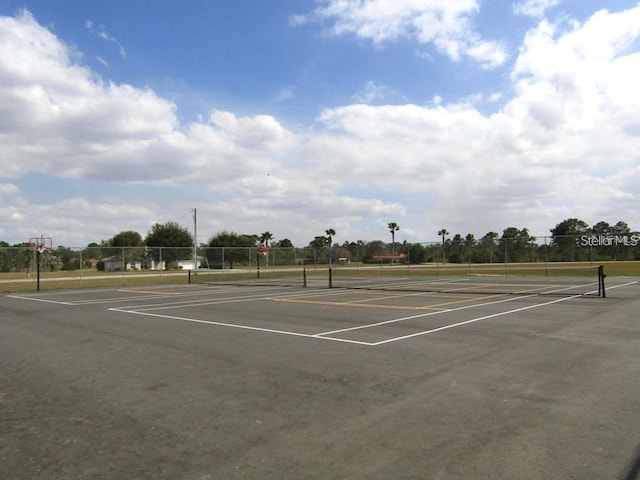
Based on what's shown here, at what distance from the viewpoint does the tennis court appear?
4.18 meters

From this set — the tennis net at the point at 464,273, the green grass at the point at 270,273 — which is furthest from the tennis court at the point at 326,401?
the green grass at the point at 270,273

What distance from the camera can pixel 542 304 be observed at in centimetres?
1694

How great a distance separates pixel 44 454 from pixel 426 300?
16.2 m

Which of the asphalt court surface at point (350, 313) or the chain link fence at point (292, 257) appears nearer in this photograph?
the asphalt court surface at point (350, 313)

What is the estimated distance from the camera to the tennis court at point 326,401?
165 inches

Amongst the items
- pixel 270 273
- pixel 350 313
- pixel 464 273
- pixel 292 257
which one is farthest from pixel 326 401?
pixel 292 257

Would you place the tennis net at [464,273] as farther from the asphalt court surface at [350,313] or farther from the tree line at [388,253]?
the asphalt court surface at [350,313]

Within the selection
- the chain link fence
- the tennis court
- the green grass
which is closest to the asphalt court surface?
the tennis court

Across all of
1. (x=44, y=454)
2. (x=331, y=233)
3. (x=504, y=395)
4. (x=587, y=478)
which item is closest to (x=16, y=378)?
(x=44, y=454)

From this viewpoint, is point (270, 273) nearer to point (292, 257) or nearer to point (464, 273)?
point (292, 257)

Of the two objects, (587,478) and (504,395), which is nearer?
(587,478)

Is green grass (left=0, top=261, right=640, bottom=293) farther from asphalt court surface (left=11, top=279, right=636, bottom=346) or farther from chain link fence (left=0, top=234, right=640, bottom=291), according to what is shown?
asphalt court surface (left=11, top=279, right=636, bottom=346)

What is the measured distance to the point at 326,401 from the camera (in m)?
5.95

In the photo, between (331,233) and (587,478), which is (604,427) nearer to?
(587,478)
